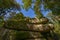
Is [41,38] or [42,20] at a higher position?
[42,20]

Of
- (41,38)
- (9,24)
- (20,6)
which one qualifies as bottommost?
(41,38)

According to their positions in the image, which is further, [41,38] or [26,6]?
[41,38]

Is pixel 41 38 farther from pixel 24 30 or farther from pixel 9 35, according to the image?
pixel 9 35

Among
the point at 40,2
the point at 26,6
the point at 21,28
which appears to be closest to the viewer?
the point at 40,2

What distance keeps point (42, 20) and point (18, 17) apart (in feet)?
5.39

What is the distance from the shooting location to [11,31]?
32.3 feet

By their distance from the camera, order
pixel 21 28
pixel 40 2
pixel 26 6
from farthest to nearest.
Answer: pixel 21 28, pixel 26 6, pixel 40 2

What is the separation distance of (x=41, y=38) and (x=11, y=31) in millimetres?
1868

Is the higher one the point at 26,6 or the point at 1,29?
the point at 26,6

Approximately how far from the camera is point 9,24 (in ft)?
32.9

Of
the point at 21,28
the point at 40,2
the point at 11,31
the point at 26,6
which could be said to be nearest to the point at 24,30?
the point at 21,28

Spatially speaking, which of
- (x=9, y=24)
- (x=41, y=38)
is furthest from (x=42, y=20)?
(x=9, y=24)

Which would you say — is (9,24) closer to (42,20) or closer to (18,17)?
(18,17)

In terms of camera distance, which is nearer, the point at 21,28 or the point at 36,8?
the point at 36,8
